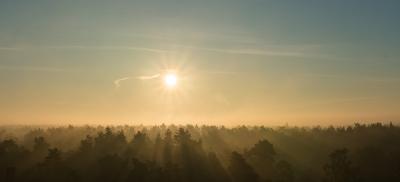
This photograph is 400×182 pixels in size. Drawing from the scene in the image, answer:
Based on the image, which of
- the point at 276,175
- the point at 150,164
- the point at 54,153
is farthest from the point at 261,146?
the point at 54,153

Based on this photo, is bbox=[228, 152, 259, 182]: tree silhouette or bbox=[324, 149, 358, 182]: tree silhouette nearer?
bbox=[228, 152, 259, 182]: tree silhouette

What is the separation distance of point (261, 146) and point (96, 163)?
6307 centimetres

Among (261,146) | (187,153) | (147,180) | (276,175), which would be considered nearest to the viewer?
(147,180)

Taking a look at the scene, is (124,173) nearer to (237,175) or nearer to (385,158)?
(237,175)

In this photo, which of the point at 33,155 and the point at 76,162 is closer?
the point at 76,162

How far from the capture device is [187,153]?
19025 centimetres

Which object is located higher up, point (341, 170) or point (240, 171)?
point (240, 171)

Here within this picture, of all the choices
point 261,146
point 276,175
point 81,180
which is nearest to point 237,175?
point 276,175

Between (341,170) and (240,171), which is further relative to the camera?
(341,170)

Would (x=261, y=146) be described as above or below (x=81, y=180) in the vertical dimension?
above

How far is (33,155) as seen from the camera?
7510 inches

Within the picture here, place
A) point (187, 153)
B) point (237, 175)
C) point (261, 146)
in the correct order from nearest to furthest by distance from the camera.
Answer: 1. point (237, 175)
2. point (261, 146)
3. point (187, 153)

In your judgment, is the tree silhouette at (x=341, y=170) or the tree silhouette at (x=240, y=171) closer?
the tree silhouette at (x=240, y=171)

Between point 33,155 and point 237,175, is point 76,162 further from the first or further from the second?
point 237,175
